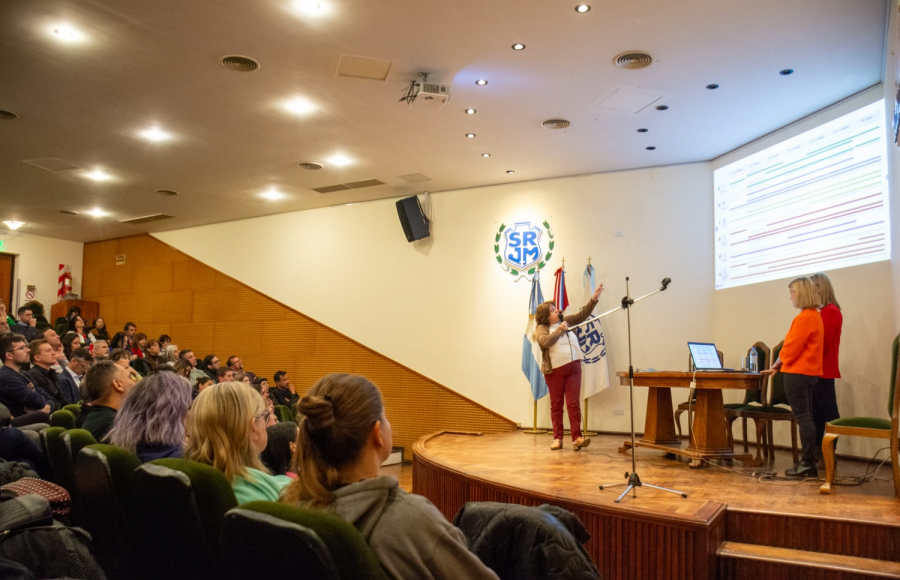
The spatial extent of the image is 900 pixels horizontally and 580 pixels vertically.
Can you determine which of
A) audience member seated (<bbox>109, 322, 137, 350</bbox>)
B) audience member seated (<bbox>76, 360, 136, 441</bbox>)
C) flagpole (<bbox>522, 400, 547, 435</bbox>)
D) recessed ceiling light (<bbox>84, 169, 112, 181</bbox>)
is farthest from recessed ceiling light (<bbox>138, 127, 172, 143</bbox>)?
flagpole (<bbox>522, 400, 547, 435</bbox>)

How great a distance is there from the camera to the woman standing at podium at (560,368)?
5586 millimetres

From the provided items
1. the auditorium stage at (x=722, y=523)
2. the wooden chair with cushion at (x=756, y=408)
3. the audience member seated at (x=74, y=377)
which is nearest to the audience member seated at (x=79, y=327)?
the audience member seated at (x=74, y=377)

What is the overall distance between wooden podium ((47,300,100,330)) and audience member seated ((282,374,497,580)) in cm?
1149

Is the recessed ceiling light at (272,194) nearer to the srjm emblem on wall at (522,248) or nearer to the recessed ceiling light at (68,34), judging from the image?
the srjm emblem on wall at (522,248)

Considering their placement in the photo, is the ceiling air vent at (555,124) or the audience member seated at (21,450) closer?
the audience member seated at (21,450)

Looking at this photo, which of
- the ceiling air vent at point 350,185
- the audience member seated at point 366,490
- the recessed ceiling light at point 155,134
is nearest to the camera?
the audience member seated at point 366,490

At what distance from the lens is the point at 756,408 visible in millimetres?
5031

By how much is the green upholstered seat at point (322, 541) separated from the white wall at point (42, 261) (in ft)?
39.8

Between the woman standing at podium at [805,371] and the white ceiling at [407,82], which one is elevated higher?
the white ceiling at [407,82]

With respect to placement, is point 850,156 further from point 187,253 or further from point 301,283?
point 187,253

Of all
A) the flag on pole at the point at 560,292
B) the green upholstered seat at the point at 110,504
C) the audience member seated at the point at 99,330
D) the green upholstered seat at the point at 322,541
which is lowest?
the green upholstered seat at the point at 110,504

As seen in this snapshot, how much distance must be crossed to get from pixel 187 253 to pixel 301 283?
99.1 inches

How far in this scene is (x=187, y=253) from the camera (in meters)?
10.7

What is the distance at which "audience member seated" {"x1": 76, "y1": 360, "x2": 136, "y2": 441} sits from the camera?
9.55 feet
